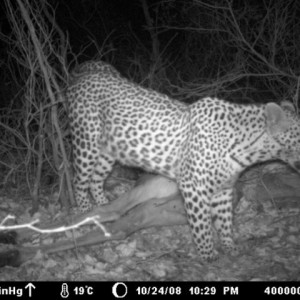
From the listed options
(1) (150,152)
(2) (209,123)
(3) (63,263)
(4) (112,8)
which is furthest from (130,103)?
(4) (112,8)

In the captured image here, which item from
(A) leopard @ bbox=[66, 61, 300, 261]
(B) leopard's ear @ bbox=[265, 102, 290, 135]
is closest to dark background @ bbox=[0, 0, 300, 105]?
(A) leopard @ bbox=[66, 61, 300, 261]

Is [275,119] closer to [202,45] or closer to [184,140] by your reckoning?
[184,140]

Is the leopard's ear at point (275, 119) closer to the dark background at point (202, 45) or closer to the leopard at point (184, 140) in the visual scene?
the leopard at point (184, 140)

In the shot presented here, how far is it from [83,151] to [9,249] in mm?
1839

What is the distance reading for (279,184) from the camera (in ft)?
22.2

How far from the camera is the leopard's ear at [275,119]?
5477 millimetres

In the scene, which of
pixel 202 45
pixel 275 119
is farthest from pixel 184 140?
pixel 202 45

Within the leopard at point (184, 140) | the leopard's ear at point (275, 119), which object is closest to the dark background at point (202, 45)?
the leopard at point (184, 140)

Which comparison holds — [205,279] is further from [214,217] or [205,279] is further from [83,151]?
[83,151]

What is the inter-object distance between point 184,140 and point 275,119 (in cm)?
118

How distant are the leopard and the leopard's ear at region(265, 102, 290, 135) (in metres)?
0.01

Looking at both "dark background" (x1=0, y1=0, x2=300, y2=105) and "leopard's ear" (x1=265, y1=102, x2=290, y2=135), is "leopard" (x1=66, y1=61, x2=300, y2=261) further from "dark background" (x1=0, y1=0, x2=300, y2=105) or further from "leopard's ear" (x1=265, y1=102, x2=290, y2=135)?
"dark background" (x1=0, y1=0, x2=300, y2=105)

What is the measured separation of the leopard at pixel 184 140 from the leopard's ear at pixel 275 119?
11 mm

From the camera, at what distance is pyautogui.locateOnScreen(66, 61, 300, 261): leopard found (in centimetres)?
568
